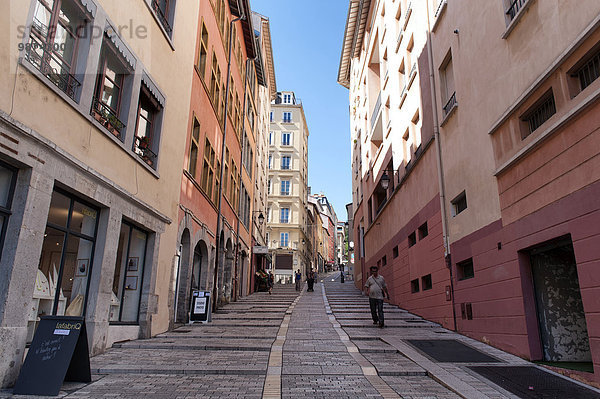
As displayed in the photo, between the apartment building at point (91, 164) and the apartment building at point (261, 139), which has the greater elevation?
the apartment building at point (261, 139)

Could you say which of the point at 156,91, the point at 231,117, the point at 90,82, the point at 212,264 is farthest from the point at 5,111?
the point at 231,117

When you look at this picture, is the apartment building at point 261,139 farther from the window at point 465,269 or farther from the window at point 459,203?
the window at point 465,269

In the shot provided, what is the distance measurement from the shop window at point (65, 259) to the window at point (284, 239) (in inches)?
1664

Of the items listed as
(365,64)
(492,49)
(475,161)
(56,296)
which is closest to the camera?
(56,296)

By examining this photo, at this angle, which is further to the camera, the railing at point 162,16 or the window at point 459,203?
the window at point 459,203

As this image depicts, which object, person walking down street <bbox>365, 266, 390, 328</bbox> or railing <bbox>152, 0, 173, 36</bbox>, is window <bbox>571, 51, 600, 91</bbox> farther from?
railing <bbox>152, 0, 173, 36</bbox>

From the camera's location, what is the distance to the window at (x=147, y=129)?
34.1ft

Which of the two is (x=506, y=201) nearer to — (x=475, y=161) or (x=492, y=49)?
(x=475, y=161)

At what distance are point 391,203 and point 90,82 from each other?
15.3 m

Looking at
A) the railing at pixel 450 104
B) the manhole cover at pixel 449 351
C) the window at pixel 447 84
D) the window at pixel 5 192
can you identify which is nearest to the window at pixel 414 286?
the manhole cover at pixel 449 351

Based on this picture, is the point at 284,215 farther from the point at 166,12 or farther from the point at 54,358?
the point at 54,358

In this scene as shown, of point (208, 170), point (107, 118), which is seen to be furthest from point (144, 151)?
point (208, 170)

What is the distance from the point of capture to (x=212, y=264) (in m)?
16.6

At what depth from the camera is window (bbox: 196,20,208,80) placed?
14984 millimetres
